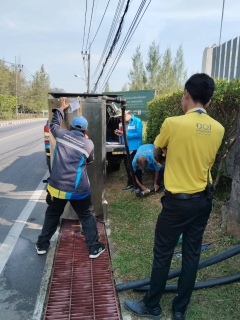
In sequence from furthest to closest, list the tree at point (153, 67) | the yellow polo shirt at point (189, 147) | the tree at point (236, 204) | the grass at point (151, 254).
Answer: the tree at point (153, 67) < the tree at point (236, 204) < the grass at point (151, 254) < the yellow polo shirt at point (189, 147)

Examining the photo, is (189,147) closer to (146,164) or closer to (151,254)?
(151,254)

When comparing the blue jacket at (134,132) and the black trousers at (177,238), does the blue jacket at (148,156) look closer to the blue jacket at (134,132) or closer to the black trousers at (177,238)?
the blue jacket at (134,132)

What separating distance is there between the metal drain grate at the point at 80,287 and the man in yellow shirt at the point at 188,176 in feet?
2.21

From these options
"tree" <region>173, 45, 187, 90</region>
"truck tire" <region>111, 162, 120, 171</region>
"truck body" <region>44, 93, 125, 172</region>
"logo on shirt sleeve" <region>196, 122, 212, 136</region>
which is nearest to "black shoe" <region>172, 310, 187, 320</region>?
"logo on shirt sleeve" <region>196, 122, 212, 136</region>

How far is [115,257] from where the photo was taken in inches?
138

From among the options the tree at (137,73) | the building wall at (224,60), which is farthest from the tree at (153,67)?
the building wall at (224,60)

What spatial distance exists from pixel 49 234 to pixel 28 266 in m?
0.45

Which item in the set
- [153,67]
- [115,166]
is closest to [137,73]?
[153,67]

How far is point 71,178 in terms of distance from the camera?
130 inches

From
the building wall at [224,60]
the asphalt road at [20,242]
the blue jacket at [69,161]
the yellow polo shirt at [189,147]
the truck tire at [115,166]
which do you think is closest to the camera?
the yellow polo shirt at [189,147]

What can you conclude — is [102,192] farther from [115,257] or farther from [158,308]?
[158,308]

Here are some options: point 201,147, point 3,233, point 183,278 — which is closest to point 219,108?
point 201,147

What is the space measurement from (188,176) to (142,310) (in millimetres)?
1324

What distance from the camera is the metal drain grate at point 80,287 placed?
2609 mm
